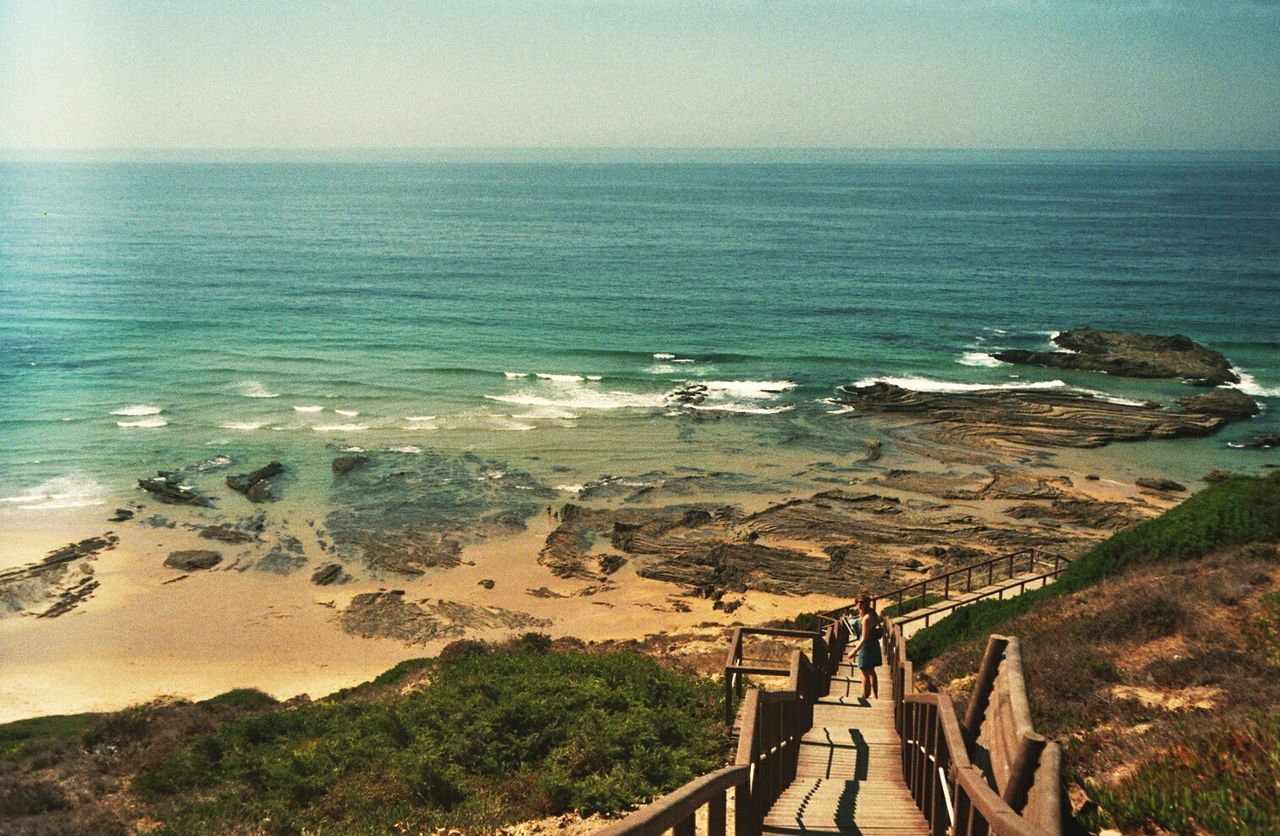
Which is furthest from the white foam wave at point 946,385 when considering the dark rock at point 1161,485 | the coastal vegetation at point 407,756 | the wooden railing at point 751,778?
the wooden railing at point 751,778

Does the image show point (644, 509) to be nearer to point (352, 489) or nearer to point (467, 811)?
point (352, 489)

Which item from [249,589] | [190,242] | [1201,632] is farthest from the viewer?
[190,242]

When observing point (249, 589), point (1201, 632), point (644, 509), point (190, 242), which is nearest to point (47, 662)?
point (249, 589)

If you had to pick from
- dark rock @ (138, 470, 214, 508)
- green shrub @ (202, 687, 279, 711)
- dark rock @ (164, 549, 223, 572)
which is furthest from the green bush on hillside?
dark rock @ (138, 470, 214, 508)

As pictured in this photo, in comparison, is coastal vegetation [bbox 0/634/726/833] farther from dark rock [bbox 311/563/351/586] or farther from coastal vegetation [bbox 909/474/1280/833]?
dark rock [bbox 311/563/351/586]

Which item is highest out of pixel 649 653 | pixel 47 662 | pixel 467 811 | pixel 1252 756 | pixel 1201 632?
pixel 1252 756

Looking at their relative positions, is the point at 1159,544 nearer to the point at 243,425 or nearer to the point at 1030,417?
the point at 1030,417

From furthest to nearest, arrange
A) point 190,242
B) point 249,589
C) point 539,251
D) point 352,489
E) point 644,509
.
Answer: point 190,242, point 539,251, point 352,489, point 644,509, point 249,589
